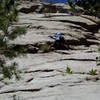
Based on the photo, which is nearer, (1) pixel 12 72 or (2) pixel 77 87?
(1) pixel 12 72

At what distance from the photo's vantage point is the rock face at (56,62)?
1269 cm

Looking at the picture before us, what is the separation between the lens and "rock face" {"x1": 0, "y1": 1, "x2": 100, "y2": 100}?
500 inches

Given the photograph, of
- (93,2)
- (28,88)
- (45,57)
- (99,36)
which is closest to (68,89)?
(28,88)

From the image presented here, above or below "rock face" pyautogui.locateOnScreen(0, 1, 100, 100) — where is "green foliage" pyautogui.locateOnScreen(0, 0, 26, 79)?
above

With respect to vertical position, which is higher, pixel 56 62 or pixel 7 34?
pixel 7 34

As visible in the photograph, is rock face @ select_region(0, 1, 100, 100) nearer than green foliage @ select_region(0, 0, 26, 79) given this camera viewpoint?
No

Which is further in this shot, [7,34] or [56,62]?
[56,62]

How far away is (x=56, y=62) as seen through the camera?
15.6 metres

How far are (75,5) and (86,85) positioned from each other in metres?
12.5

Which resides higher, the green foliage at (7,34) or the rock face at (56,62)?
the green foliage at (7,34)

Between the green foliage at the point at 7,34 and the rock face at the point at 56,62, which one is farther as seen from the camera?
the rock face at the point at 56,62

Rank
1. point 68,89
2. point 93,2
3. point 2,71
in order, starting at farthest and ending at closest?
point 93,2
point 68,89
point 2,71

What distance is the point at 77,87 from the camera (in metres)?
12.9

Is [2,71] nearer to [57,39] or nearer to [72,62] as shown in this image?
[72,62]
